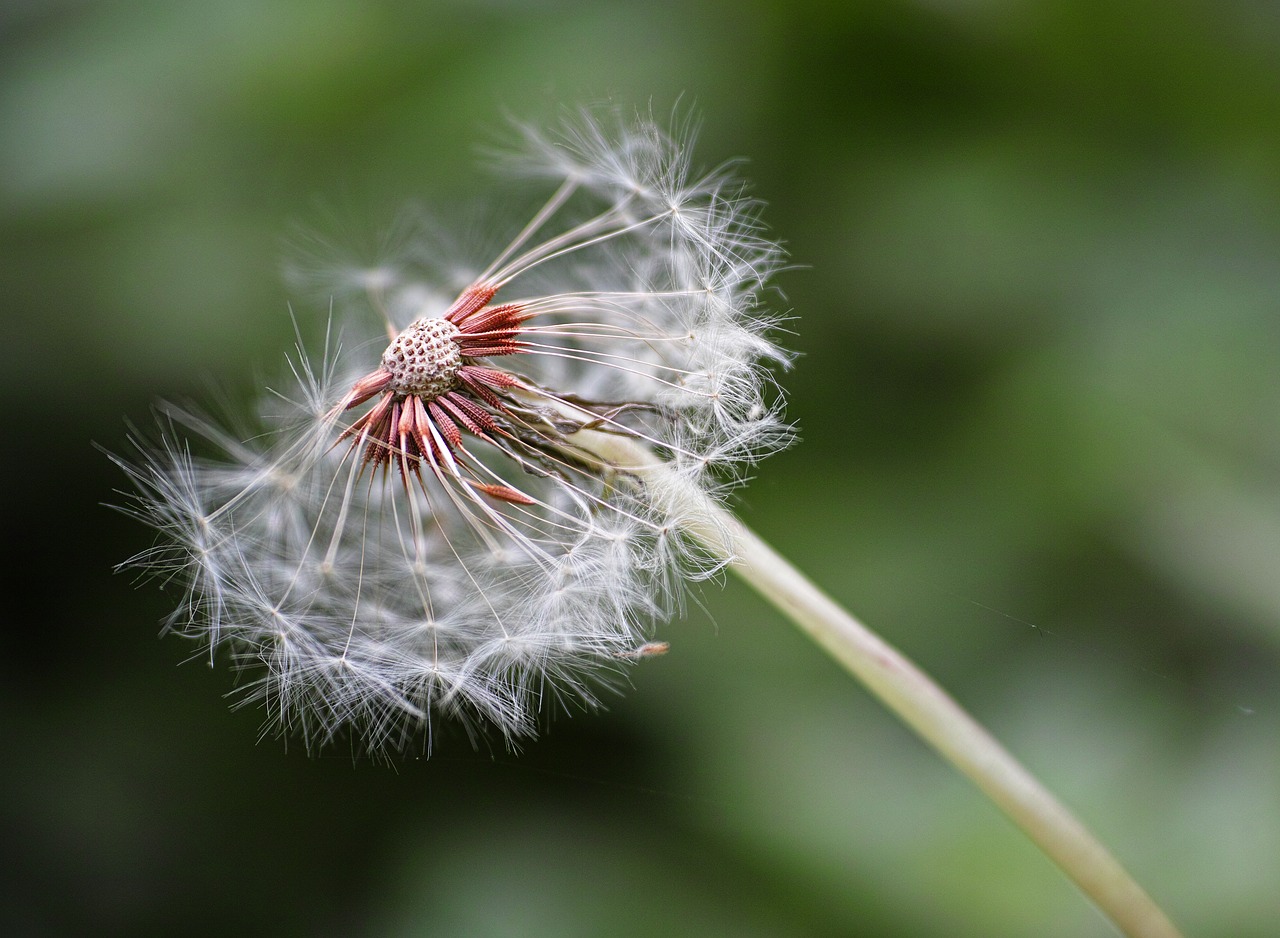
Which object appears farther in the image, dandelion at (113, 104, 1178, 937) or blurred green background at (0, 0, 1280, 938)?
blurred green background at (0, 0, 1280, 938)

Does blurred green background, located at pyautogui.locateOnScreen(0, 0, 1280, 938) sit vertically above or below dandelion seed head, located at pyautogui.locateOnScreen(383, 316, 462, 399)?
above

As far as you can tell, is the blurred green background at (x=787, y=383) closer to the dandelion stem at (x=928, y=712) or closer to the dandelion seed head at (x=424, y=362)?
the dandelion stem at (x=928, y=712)

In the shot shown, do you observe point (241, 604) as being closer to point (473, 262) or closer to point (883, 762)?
point (473, 262)

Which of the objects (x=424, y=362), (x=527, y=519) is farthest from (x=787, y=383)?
(x=424, y=362)

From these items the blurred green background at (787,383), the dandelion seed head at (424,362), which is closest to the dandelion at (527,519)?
the dandelion seed head at (424,362)

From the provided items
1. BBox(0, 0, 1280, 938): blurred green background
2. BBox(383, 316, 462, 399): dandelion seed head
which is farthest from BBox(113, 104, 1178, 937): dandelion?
BBox(0, 0, 1280, 938): blurred green background

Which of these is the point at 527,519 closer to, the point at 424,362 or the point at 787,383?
the point at 424,362

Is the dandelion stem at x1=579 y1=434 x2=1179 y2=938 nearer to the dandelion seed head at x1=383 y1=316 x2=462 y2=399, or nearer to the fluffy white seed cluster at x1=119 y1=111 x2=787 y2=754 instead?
the fluffy white seed cluster at x1=119 y1=111 x2=787 y2=754
